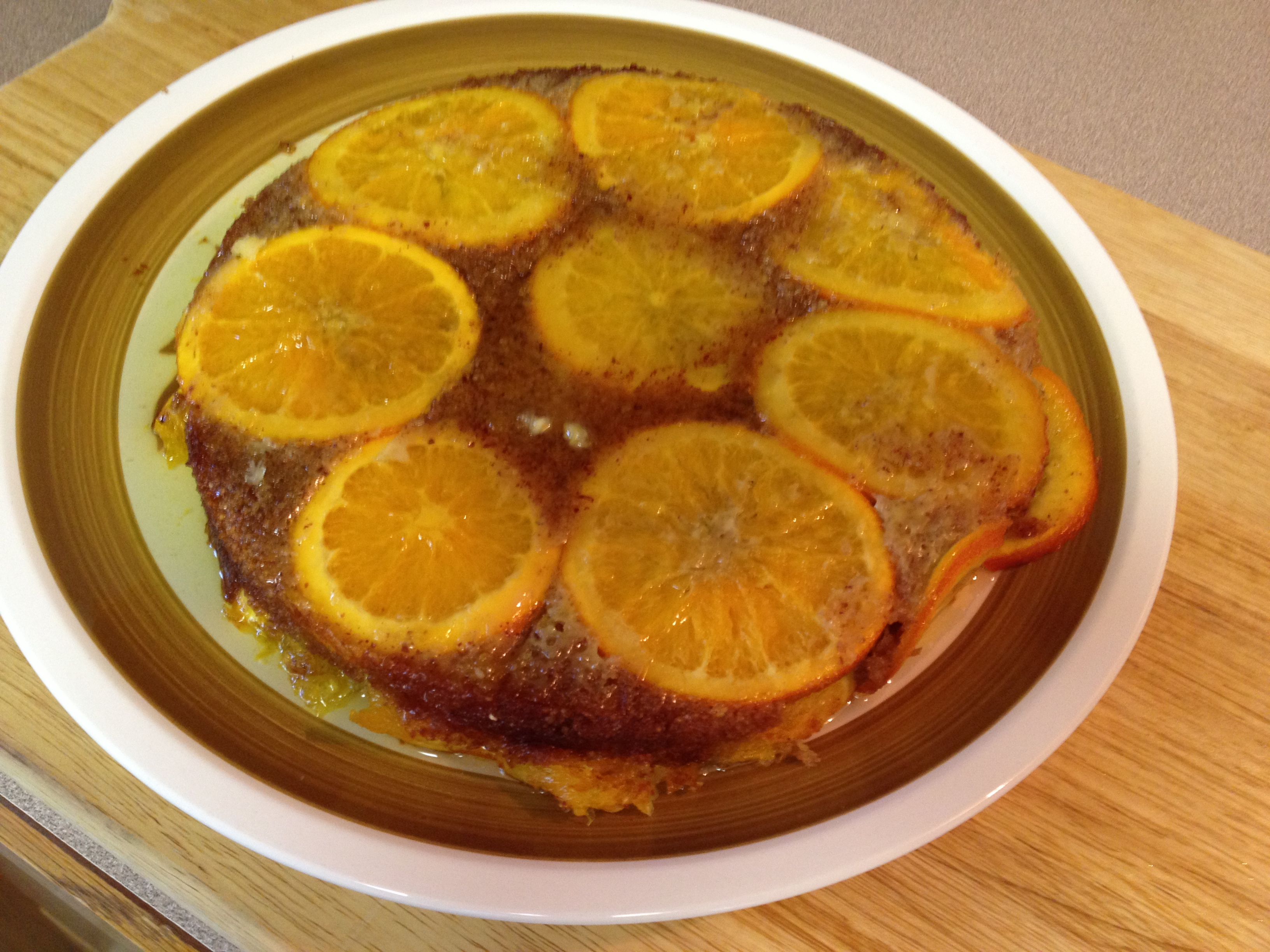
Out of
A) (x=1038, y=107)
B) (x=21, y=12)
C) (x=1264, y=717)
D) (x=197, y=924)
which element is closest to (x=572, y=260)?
(x=197, y=924)

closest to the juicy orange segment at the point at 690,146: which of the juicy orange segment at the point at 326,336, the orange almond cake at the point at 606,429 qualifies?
the orange almond cake at the point at 606,429

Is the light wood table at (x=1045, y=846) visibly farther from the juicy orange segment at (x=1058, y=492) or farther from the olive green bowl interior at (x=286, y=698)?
the juicy orange segment at (x=1058, y=492)

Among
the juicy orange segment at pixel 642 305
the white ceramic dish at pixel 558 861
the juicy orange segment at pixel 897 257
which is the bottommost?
the white ceramic dish at pixel 558 861

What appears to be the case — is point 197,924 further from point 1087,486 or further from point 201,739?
point 1087,486

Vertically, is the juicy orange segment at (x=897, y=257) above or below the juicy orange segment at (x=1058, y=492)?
above

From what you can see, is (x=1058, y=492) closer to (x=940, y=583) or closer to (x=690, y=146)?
(x=940, y=583)

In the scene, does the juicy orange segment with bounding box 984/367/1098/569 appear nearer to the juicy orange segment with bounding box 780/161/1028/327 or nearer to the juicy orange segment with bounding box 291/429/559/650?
the juicy orange segment with bounding box 780/161/1028/327
